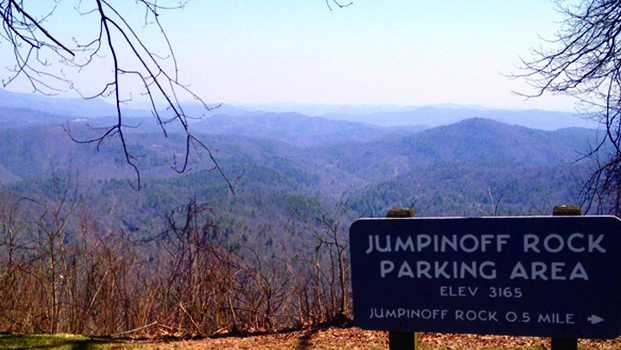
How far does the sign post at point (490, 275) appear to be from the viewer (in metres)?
2.77

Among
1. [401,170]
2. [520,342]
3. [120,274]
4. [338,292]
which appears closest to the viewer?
[520,342]

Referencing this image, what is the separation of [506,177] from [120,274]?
4492 inches

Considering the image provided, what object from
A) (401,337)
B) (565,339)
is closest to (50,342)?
(401,337)

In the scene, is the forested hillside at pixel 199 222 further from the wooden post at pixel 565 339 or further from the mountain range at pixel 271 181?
the wooden post at pixel 565 339

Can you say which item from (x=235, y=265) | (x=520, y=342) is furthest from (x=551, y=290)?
(x=235, y=265)

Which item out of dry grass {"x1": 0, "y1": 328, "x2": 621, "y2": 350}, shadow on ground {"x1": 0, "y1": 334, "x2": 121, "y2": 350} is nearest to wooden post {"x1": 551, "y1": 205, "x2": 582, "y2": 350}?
dry grass {"x1": 0, "y1": 328, "x2": 621, "y2": 350}

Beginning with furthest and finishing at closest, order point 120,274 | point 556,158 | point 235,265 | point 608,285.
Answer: point 556,158 → point 120,274 → point 235,265 → point 608,285

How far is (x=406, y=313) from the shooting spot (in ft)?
9.90

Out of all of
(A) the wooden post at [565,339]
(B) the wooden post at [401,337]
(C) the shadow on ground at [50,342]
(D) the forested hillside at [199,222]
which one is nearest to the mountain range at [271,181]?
(D) the forested hillside at [199,222]

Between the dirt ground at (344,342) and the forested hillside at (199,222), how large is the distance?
64cm

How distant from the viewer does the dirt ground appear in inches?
194

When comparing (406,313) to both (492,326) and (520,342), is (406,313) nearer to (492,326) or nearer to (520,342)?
(492,326)

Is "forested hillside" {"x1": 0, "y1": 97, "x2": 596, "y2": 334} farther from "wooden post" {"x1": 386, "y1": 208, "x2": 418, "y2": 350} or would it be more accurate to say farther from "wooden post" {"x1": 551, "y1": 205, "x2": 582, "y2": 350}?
"wooden post" {"x1": 551, "y1": 205, "x2": 582, "y2": 350}

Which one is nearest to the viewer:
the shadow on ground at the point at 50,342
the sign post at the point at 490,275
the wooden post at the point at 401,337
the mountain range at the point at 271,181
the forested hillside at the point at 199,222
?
the sign post at the point at 490,275
